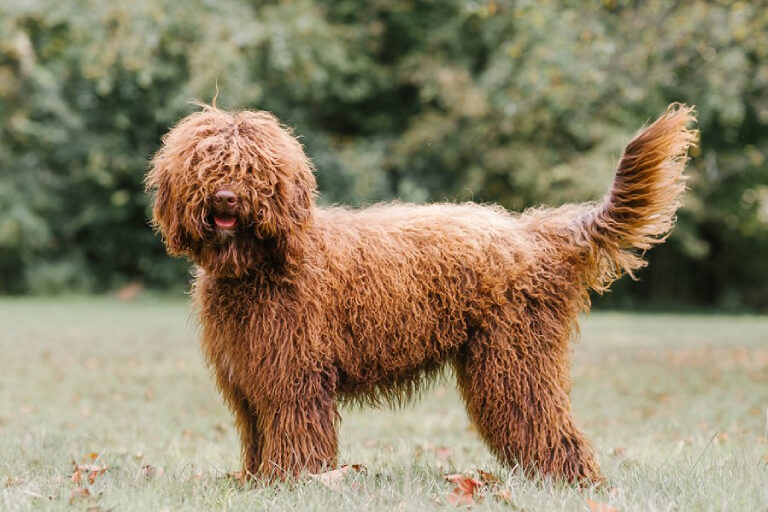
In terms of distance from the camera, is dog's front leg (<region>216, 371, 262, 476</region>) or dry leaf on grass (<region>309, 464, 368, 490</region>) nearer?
dry leaf on grass (<region>309, 464, 368, 490</region>)

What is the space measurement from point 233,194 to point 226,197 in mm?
38

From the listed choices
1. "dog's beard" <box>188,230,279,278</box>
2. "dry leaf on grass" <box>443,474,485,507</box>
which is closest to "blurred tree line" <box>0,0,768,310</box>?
"dog's beard" <box>188,230,279,278</box>

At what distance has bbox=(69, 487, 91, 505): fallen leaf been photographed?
3684 mm

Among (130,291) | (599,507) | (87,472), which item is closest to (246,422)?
(87,472)

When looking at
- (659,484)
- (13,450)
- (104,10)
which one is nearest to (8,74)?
(104,10)

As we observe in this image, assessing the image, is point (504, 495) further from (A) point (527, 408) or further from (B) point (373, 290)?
(B) point (373, 290)

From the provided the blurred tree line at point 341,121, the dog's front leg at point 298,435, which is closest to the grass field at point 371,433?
the dog's front leg at point 298,435

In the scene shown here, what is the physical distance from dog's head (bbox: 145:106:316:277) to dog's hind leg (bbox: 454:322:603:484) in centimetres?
121

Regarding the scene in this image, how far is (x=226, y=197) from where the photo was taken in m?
3.85

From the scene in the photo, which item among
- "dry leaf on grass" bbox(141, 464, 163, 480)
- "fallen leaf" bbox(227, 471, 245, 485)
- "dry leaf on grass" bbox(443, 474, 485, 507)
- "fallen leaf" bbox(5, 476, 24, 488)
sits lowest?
"fallen leaf" bbox(5, 476, 24, 488)

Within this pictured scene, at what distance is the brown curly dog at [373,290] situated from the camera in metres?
4.06

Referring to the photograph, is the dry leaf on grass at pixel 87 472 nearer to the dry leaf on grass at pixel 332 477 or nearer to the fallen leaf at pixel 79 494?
the fallen leaf at pixel 79 494

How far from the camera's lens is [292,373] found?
4.14m

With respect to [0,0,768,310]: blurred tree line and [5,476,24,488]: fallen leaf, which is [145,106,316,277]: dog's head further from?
[0,0,768,310]: blurred tree line
